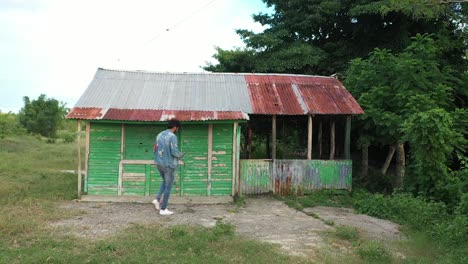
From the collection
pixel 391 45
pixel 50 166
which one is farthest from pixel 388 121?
pixel 50 166

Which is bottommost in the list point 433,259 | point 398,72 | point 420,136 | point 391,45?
point 433,259

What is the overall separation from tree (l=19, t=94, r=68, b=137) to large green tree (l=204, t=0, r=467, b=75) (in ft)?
68.9

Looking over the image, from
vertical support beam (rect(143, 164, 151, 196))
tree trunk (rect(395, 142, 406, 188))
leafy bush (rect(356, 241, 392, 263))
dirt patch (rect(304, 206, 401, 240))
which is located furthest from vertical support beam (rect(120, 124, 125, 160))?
tree trunk (rect(395, 142, 406, 188))

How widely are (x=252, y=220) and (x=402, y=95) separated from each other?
5.48 m

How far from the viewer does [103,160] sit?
9.59 meters

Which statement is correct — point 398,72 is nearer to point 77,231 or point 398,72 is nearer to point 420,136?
point 420,136

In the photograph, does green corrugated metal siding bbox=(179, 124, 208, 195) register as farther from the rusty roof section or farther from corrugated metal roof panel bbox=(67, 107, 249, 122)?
the rusty roof section

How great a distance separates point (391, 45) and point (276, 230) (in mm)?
11346

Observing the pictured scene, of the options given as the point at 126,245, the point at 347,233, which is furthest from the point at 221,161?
the point at 126,245

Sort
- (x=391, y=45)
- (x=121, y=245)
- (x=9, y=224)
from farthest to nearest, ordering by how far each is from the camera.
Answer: (x=391, y=45)
(x=9, y=224)
(x=121, y=245)

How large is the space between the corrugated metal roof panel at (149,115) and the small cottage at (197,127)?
22mm

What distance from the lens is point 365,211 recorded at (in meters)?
8.99

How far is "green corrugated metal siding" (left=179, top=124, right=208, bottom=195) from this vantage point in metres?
9.75

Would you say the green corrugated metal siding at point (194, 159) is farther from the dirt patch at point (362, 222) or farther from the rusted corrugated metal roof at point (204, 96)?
the dirt patch at point (362, 222)
